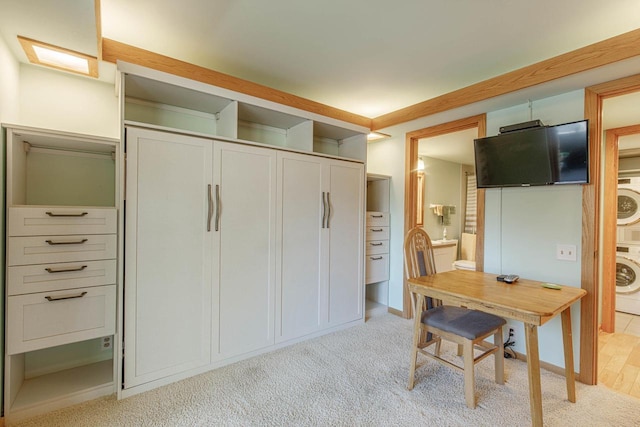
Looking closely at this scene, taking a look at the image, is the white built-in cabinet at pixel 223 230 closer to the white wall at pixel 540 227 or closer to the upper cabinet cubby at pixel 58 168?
the upper cabinet cubby at pixel 58 168

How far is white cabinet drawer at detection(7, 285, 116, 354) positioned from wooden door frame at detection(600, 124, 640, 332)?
15.1ft

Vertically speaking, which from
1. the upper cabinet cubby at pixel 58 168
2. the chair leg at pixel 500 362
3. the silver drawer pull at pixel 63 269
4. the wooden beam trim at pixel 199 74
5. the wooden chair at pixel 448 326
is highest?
the wooden beam trim at pixel 199 74

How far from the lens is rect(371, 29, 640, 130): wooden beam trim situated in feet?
5.67

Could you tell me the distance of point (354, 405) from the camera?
184 centimetres

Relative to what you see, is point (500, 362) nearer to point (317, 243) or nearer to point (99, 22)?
point (317, 243)

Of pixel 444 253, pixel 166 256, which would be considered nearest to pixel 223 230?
pixel 166 256

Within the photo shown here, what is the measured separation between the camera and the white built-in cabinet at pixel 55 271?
5.38 feet

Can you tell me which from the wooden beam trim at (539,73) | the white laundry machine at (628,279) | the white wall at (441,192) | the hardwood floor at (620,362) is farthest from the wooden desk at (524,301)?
the white wall at (441,192)

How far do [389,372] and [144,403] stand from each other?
5.67 feet

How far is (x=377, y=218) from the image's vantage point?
348cm

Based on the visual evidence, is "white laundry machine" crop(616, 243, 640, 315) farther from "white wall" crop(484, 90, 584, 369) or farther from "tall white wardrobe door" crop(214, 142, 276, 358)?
"tall white wardrobe door" crop(214, 142, 276, 358)

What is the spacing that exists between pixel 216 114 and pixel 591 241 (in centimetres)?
320

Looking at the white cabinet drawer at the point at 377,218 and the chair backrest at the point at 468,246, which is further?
the chair backrest at the point at 468,246

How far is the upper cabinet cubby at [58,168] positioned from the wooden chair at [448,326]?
2.32 m
